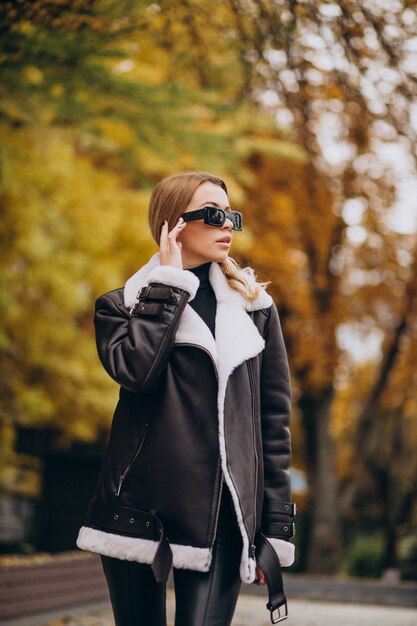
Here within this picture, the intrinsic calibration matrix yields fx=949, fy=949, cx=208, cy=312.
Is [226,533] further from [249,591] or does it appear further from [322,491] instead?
[322,491]

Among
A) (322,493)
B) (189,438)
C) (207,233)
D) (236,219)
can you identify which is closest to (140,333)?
(189,438)

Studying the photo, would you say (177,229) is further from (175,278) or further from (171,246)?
(175,278)

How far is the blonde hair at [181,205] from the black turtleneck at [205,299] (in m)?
0.07

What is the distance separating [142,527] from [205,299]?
79cm

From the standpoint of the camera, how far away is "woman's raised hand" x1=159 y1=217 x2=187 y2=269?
3.05 meters

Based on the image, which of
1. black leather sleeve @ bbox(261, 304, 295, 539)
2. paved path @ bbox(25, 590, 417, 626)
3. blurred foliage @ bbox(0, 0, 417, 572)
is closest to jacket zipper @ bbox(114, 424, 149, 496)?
black leather sleeve @ bbox(261, 304, 295, 539)

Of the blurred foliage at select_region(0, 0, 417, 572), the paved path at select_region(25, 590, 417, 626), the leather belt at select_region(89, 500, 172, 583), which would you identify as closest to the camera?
the leather belt at select_region(89, 500, 172, 583)

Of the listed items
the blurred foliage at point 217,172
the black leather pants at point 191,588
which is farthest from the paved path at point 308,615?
the black leather pants at point 191,588

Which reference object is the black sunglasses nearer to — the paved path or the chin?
the chin

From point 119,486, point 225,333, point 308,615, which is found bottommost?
point 308,615

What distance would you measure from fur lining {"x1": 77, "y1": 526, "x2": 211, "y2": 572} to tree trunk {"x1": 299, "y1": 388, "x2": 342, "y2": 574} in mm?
14787

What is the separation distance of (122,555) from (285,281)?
13.4m

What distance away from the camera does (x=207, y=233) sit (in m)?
3.11

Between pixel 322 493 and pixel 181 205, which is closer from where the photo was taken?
pixel 181 205
